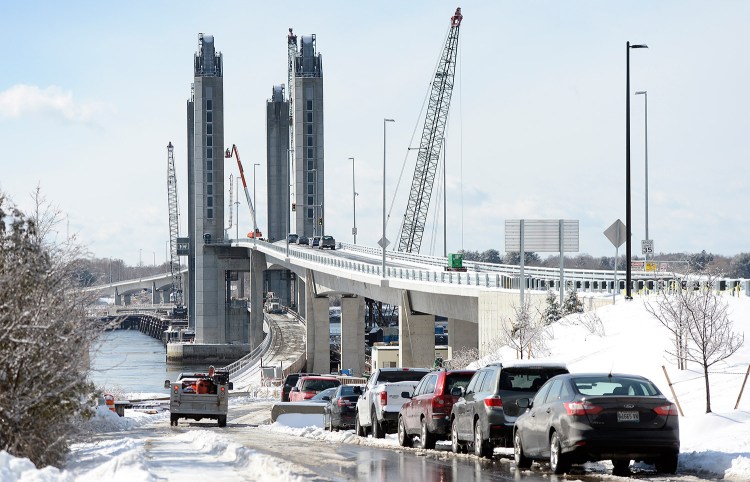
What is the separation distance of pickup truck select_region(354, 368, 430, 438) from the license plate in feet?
36.3

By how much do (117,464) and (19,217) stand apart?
4.62 m

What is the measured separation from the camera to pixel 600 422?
1780 cm

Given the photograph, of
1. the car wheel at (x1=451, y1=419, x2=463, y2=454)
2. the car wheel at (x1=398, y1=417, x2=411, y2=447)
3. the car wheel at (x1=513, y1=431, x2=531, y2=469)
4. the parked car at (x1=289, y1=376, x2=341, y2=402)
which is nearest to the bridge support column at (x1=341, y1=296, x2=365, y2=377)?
the parked car at (x1=289, y1=376, x2=341, y2=402)

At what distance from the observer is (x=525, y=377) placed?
22250mm

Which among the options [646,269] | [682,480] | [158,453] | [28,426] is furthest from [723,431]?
[646,269]

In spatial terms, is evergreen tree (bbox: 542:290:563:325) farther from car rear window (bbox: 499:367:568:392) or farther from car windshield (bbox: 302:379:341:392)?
car rear window (bbox: 499:367:568:392)

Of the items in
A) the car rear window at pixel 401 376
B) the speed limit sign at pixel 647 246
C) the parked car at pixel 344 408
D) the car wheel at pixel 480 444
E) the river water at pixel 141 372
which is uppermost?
the speed limit sign at pixel 647 246

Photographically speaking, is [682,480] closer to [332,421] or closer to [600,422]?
[600,422]

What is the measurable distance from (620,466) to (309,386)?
30.3 meters

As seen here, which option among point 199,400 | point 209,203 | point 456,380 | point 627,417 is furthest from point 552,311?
point 209,203

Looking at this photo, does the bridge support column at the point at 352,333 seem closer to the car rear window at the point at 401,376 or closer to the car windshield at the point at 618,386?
the car rear window at the point at 401,376

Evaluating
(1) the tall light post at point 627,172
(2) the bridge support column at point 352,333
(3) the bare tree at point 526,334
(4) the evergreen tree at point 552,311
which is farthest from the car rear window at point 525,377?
(2) the bridge support column at point 352,333

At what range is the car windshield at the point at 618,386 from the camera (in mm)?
18359

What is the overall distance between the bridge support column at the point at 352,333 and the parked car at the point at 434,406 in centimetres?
8567
